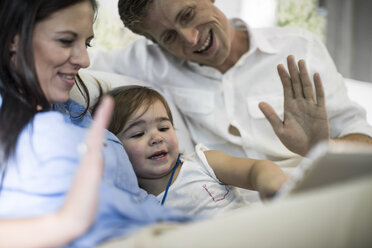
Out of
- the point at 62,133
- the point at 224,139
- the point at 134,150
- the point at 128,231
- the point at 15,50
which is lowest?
the point at 224,139

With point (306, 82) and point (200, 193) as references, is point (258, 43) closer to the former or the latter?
point (306, 82)

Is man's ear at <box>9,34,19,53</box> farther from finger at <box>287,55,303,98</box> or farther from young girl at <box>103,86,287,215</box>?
finger at <box>287,55,303,98</box>

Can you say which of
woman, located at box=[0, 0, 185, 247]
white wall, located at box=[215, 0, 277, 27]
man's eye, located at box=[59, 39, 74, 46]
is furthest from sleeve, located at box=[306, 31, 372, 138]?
white wall, located at box=[215, 0, 277, 27]

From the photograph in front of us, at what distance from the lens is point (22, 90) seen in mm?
941

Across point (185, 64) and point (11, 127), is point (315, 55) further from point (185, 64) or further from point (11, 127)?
point (11, 127)

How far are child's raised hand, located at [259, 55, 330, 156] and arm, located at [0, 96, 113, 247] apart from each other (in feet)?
2.67

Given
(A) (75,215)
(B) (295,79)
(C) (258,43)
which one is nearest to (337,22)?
(C) (258,43)

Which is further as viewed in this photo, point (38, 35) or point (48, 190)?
point (38, 35)

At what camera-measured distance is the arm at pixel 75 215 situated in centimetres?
68

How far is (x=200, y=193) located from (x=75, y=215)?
629 mm

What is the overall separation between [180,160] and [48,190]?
62 centimetres

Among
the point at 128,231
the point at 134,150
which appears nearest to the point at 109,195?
the point at 128,231

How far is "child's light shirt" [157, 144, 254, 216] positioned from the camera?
48.9 inches

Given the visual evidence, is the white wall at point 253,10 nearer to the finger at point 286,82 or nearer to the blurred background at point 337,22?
the blurred background at point 337,22
